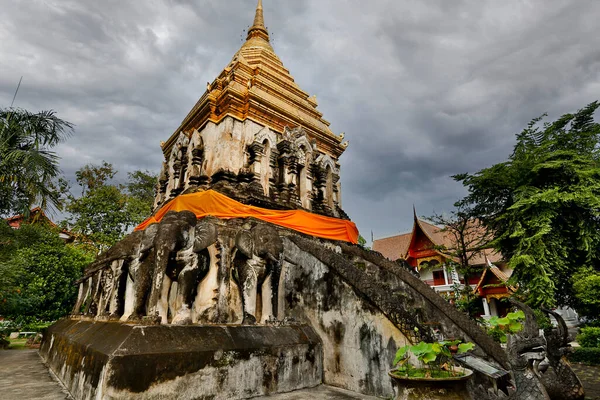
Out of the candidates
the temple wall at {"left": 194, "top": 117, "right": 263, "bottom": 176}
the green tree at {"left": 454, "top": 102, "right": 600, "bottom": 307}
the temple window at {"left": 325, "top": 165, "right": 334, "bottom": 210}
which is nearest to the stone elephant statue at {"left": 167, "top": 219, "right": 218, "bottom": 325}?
the temple wall at {"left": 194, "top": 117, "right": 263, "bottom": 176}

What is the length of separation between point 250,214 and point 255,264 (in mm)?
1718

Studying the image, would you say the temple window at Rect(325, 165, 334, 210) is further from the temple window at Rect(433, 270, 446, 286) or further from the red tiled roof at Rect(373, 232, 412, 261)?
the red tiled roof at Rect(373, 232, 412, 261)

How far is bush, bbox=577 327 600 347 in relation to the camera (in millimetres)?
12320

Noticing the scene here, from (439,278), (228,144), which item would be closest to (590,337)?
(439,278)

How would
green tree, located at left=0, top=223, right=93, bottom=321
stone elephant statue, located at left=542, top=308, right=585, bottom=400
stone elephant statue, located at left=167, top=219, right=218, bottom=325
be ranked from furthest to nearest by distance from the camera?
green tree, located at left=0, top=223, right=93, bottom=321 → stone elephant statue, located at left=542, top=308, right=585, bottom=400 → stone elephant statue, located at left=167, top=219, right=218, bottom=325

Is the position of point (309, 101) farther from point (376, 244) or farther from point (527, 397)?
point (376, 244)

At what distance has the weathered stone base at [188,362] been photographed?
3346 millimetres

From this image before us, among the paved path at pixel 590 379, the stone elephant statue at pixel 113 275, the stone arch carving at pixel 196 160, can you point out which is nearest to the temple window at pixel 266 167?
the stone arch carving at pixel 196 160

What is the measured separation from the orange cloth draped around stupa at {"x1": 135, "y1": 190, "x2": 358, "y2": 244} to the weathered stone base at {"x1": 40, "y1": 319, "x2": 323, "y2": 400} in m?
2.59

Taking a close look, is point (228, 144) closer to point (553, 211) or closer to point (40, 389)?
point (40, 389)

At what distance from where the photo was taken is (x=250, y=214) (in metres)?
6.83

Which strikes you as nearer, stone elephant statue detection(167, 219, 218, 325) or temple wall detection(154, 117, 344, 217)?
stone elephant statue detection(167, 219, 218, 325)

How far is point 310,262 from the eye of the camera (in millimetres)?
6055

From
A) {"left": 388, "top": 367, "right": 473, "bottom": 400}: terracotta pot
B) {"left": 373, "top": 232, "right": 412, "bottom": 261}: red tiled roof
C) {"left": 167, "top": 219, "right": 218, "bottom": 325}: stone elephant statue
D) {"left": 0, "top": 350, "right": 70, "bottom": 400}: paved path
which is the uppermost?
{"left": 373, "top": 232, "right": 412, "bottom": 261}: red tiled roof
